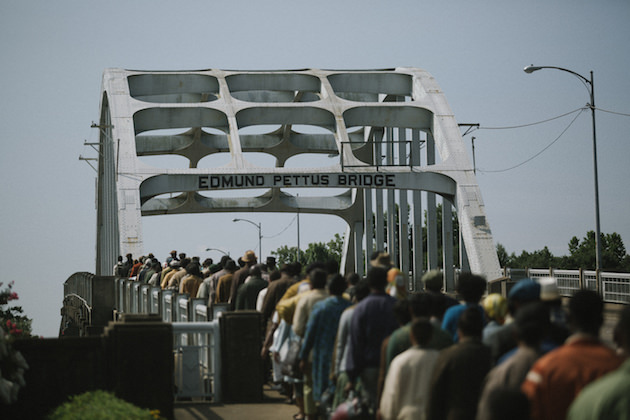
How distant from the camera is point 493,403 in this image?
4.57 m

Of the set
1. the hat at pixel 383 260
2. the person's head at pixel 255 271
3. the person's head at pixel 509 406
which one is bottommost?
the person's head at pixel 509 406

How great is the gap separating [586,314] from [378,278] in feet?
10.2

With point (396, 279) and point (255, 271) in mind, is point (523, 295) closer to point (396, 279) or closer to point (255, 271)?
point (396, 279)

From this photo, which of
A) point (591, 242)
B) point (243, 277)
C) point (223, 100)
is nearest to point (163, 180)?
point (223, 100)

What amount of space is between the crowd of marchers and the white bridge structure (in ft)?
80.3

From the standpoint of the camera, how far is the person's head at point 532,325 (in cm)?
567

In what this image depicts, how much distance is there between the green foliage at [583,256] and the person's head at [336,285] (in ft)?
257

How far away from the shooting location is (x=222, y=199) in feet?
206

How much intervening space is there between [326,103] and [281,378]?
111ft

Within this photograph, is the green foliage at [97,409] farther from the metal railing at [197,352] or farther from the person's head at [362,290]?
the person's head at [362,290]

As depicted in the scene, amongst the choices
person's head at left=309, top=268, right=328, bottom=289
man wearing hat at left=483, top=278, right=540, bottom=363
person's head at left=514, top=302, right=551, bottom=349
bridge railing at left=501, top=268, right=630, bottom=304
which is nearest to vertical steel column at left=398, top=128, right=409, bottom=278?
bridge railing at left=501, top=268, right=630, bottom=304

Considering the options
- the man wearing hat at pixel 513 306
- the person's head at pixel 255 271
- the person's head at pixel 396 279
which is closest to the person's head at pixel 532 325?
the man wearing hat at pixel 513 306

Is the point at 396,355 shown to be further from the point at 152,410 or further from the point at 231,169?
the point at 231,169

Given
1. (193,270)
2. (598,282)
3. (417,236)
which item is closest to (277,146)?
(417,236)
